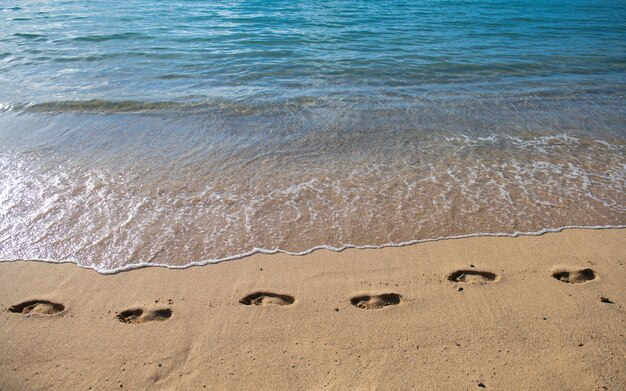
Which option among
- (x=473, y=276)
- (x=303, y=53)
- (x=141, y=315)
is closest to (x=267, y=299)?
(x=141, y=315)

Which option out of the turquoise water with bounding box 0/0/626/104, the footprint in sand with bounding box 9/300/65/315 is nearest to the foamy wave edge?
the footprint in sand with bounding box 9/300/65/315

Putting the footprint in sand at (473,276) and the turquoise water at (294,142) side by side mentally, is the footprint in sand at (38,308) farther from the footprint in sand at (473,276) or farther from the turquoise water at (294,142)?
the footprint in sand at (473,276)

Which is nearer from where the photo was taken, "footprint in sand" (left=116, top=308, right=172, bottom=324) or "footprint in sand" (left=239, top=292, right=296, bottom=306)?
"footprint in sand" (left=116, top=308, right=172, bottom=324)

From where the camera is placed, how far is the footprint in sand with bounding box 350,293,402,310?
11.4 ft

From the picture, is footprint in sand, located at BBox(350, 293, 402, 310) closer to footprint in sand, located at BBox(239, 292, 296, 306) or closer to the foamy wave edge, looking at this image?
footprint in sand, located at BBox(239, 292, 296, 306)

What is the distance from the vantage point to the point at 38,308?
138 inches

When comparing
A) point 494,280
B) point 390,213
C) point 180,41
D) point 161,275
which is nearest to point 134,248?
point 161,275

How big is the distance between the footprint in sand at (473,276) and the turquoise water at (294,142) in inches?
26.3

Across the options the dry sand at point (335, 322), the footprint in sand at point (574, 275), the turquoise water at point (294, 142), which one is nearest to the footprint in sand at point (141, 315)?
the dry sand at point (335, 322)

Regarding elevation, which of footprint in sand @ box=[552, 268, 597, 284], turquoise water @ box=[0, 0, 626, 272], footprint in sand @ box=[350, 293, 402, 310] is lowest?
footprint in sand @ box=[350, 293, 402, 310]

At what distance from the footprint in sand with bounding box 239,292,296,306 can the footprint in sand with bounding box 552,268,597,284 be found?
248 cm

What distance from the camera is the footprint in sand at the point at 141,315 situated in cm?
338

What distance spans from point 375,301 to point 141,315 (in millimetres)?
1994

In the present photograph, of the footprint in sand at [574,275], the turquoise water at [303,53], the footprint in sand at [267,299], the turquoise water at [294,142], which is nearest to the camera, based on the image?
the footprint in sand at [267,299]
